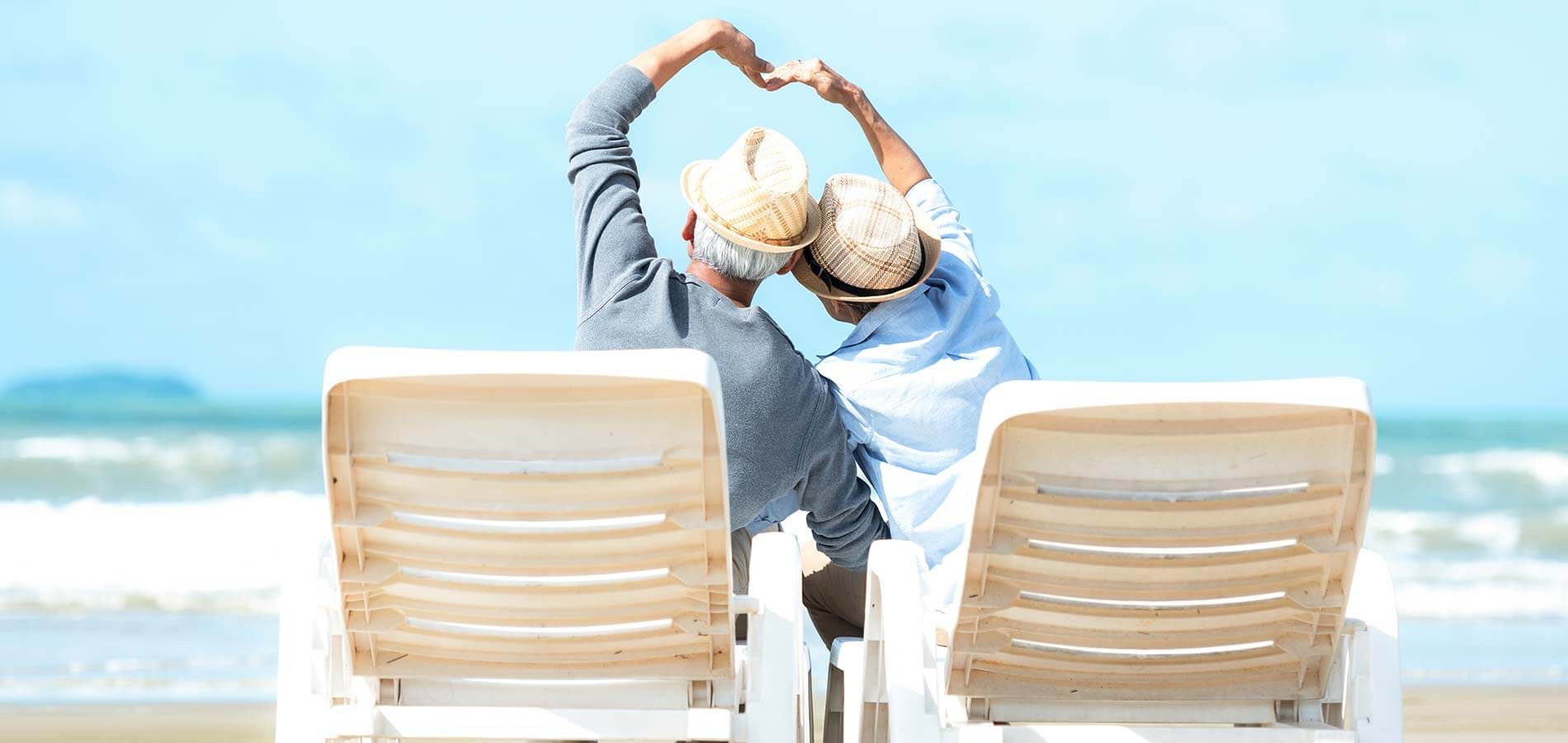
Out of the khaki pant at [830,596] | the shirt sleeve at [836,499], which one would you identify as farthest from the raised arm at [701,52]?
the khaki pant at [830,596]

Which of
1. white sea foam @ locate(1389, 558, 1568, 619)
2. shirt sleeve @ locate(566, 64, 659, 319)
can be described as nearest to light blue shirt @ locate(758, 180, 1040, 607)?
shirt sleeve @ locate(566, 64, 659, 319)

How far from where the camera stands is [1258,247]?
34250mm

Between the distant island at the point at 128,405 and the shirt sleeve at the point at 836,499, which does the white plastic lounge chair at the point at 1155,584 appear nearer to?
the shirt sleeve at the point at 836,499

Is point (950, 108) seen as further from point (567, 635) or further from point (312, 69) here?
point (567, 635)

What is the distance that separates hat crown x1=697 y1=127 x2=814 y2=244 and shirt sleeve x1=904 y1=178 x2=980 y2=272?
434mm

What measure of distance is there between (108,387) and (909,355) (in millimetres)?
34280

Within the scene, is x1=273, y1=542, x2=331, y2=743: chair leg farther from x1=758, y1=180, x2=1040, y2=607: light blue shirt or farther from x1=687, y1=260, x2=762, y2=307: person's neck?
x1=758, y1=180, x2=1040, y2=607: light blue shirt

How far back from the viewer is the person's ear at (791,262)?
2903 millimetres

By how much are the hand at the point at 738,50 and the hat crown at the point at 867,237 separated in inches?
17.4

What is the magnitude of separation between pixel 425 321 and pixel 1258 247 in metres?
17.6

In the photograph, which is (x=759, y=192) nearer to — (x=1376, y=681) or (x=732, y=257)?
(x=732, y=257)

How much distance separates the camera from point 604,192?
9.34 feet

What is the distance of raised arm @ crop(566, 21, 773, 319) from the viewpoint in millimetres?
2779

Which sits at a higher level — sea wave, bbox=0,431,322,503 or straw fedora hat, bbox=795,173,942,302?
sea wave, bbox=0,431,322,503
